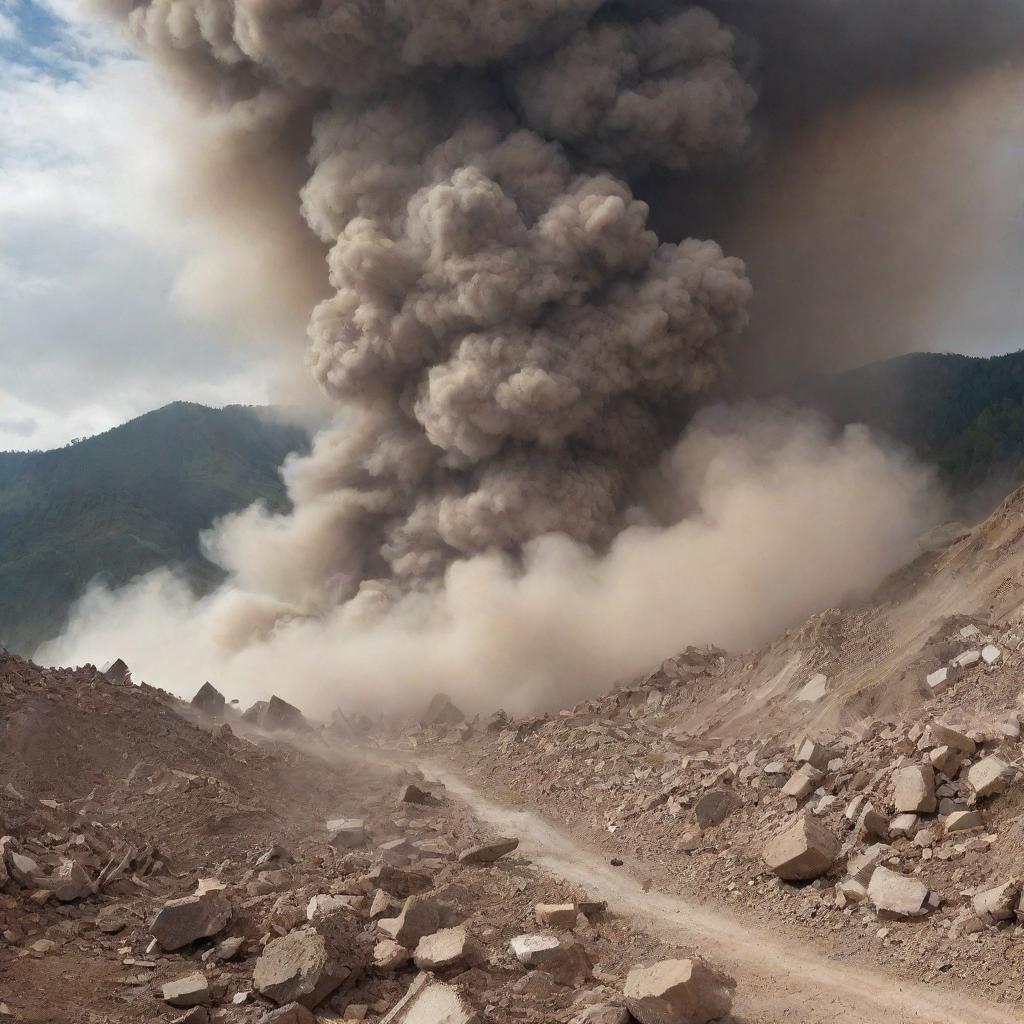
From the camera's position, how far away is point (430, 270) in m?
32.7

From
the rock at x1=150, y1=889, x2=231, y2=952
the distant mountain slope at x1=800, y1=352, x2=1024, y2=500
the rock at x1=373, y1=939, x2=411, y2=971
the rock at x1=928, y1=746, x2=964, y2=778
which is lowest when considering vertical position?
the rock at x1=928, y1=746, x2=964, y2=778

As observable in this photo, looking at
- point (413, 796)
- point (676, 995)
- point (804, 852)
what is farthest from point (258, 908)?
point (413, 796)

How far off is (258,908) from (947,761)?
8.41 m

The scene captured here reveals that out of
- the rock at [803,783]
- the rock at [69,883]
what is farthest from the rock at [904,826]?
the rock at [69,883]

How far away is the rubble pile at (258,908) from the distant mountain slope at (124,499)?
57358 millimetres

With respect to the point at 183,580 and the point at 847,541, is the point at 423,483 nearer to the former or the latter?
the point at 847,541

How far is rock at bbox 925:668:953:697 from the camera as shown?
1510 cm

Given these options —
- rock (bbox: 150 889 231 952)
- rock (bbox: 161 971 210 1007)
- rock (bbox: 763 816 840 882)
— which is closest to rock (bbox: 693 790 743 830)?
rock (bbox: 763 816 840 882)

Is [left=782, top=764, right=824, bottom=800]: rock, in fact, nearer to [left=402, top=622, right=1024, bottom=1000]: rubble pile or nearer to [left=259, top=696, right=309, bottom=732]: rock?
[left=402, top=622, right=1024, bottom=1000]: rubble pile

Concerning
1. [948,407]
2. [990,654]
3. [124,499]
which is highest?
[124,499]

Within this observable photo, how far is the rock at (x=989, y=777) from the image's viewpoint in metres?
10.2

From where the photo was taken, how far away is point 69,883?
920 centimetres

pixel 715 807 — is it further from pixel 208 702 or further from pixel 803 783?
pixel 208 702

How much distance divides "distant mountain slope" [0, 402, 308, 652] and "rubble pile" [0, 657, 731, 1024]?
5736 centimetres
